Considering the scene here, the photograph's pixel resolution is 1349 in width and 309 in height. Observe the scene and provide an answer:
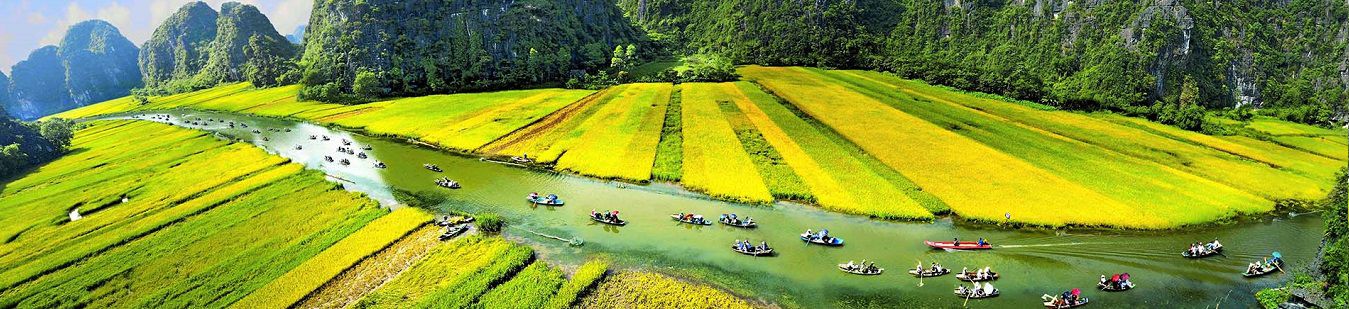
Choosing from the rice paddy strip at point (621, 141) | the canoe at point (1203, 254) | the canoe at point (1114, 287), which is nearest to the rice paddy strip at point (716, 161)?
the rice paddy strip at point (621, 141)

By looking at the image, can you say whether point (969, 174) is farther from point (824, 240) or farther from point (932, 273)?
point (824, 240)

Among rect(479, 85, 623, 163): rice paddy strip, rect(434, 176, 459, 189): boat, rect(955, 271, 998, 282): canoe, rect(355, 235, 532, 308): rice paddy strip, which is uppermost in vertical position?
rect(479, 85, 623, 163): rice paddy strip

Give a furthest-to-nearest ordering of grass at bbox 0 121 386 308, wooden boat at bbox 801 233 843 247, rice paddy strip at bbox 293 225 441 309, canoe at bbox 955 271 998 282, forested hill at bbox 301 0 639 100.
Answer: forested hill at bbox 301 0 639 100, wooden boat at bbox 801 233 843 247, grass at bbox 0 121 386 308, canoe at bbox 955 271 998 282, rice paddy strip at bbox 293 225 441 309

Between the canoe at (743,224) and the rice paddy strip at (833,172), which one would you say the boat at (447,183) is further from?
the rice paddy strip at (833,172)

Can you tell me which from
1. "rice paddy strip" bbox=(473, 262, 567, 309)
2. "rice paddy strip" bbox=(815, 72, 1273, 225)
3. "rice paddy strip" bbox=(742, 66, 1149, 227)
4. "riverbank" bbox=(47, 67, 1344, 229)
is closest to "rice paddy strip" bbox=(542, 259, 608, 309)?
"rice paddy strip" bbox=(473, 262, 567, 309)

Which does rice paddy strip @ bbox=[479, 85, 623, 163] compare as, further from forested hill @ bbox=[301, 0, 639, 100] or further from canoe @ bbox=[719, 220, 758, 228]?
forested hill @ bbox=[301, 0, 639, 100]

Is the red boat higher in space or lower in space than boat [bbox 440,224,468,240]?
lower
